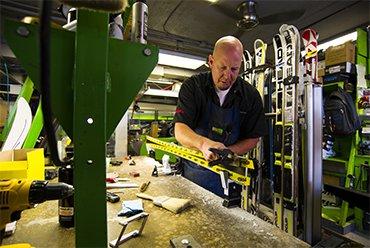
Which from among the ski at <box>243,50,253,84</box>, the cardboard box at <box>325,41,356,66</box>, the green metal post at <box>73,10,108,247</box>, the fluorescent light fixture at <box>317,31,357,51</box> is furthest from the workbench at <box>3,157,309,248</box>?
the fluorescent light fixture at <box>317,31,357,51</box>

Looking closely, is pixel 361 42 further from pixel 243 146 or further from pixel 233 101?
pixel 243 146

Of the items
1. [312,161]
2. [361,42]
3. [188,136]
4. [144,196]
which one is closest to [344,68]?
[361,42]

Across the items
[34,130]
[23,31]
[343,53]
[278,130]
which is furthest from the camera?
[343,53]

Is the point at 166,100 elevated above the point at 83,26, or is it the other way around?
the point at 166,100

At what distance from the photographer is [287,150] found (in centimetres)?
239

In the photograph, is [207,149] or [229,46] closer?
[207,149]

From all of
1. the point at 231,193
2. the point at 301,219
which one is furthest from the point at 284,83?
the point at 231,193

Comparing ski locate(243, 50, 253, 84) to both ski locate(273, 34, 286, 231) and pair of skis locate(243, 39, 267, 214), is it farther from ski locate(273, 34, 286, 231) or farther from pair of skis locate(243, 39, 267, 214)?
ski locate(273, 34, 286, 231)

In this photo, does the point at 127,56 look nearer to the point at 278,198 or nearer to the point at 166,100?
the point at 278,198

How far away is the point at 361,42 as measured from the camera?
305cm

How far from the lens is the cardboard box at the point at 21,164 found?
87 cm

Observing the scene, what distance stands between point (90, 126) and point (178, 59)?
3.42m

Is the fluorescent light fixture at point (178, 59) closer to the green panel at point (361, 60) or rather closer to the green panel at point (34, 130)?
the green panel at point (34, 130)

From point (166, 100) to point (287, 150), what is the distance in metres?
3.86
